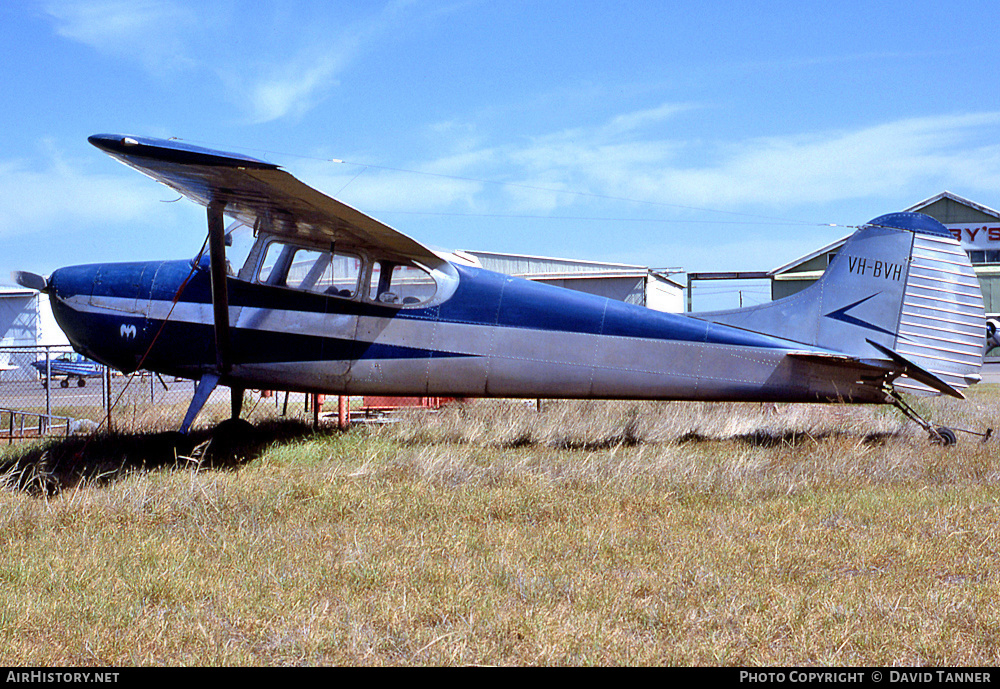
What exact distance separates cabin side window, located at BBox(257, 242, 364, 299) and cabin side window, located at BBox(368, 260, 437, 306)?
0.19 meters

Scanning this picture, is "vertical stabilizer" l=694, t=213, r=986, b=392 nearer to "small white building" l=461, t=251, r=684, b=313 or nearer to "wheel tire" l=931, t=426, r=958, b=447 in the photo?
"wheel tire" l=931, t=426, r=958, b=447

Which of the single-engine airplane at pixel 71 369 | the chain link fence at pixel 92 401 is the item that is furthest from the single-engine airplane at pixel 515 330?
the single-engine airplane at pixel 71 369

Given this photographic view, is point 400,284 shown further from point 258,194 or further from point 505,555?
point 505,555

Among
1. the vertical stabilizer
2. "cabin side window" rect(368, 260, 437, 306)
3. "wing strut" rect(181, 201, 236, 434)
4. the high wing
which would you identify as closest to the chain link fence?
"wing strut" rect(181, 201, 236, 434)

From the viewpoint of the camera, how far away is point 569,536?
4.81 metres

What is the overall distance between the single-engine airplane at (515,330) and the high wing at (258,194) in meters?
0.04

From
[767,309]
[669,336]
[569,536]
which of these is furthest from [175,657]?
[767,309]

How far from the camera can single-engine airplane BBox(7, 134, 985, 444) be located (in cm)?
775

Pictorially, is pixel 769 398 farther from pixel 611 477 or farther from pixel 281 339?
pixel 281 339

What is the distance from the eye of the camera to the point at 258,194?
277 inches

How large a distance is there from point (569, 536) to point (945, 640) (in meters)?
2.13

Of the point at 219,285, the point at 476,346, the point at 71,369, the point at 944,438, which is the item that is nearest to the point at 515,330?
the point at 476,346

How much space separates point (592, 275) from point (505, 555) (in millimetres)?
22826
